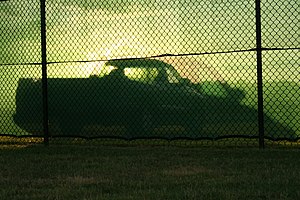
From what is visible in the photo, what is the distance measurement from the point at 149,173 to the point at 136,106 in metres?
2.81

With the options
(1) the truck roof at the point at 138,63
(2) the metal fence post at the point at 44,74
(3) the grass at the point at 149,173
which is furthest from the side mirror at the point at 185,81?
(2) the metal fence post at the point at 44,74

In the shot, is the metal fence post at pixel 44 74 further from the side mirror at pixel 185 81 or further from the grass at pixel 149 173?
the side mirror at pixel 185 81

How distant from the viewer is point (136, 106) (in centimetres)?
791

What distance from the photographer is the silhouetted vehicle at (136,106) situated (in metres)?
7.44

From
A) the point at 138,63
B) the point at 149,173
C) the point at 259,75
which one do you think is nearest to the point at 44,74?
the point at 138,63

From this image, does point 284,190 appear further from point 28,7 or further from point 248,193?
point 28,7

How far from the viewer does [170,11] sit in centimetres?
744

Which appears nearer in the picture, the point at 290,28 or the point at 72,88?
the point at 290,28

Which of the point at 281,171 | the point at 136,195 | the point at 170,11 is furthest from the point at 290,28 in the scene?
the point at 136,195

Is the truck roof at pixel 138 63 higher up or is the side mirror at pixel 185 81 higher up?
the truck roof at pixel 138 63

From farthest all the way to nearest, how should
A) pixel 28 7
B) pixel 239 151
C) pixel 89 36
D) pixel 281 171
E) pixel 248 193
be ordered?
1. pixel 28 7
2. pixel 89 36
3. pixel 239 151
4. pixel 281 171
5. pixel 248 193

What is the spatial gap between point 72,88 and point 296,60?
133 inches

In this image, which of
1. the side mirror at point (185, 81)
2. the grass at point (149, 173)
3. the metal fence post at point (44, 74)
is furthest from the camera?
the metal fence post at point (44, 74)

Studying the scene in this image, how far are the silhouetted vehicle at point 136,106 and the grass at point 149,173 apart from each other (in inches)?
15.3
